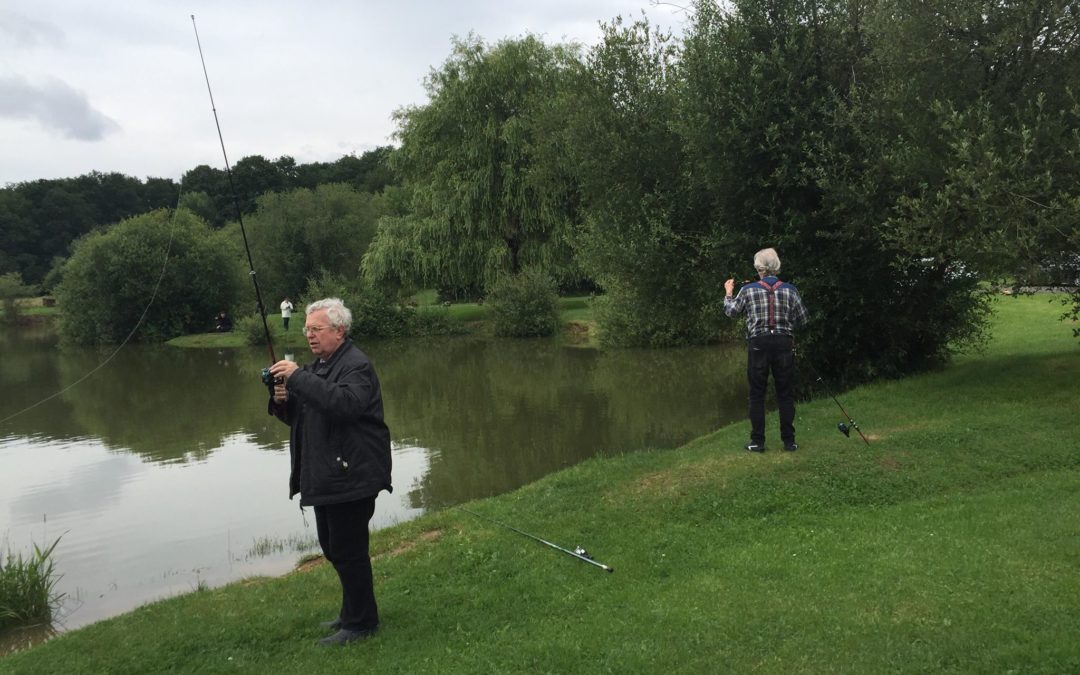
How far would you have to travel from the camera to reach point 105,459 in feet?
54.9

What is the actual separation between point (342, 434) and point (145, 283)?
154 ft

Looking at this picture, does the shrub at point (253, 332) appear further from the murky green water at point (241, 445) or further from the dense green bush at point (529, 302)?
the dense green bush at point (529, 302)

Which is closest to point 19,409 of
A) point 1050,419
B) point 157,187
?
point 1050,419

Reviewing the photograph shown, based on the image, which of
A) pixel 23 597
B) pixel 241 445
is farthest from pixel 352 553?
pixel 241 445

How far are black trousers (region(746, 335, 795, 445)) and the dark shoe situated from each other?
5364 millimetres

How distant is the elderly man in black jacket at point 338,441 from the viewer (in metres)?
5.10

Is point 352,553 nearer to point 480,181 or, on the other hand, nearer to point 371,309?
point 480,181

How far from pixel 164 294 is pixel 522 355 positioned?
88.9 feet

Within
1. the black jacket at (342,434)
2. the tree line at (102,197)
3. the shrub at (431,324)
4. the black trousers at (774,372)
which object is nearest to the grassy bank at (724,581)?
the black trousers at (774,372)

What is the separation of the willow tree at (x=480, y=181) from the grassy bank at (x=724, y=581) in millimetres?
26158

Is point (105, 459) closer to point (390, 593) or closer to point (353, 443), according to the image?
point (390, 593)

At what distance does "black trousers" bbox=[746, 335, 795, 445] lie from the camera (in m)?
9.16

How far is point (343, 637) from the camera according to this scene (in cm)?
558

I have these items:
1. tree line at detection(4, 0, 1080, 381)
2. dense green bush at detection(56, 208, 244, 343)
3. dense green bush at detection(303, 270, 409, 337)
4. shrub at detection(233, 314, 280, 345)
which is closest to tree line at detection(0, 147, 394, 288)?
dense green bush at detection(56, 208, 244, 343)
